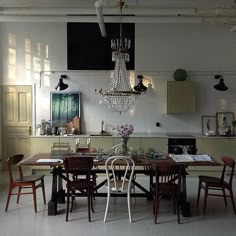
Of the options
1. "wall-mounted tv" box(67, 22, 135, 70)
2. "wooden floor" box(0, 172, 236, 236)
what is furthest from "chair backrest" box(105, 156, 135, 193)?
"wall-mounted tv" box(67, 22, 135, 70)

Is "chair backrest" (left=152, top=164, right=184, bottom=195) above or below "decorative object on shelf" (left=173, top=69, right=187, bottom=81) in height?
below

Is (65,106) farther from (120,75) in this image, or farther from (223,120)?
(223,120)

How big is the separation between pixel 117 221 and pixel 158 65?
4.21m

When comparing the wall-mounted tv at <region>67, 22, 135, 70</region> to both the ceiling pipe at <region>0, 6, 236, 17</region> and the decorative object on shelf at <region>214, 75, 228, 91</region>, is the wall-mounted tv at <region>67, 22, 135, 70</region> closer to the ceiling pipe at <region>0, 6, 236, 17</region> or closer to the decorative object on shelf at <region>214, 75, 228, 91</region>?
the ceiling pipe at <region>0, 6, 236, 17</region>

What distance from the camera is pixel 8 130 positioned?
7781mm

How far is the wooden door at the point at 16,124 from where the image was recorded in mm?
7758

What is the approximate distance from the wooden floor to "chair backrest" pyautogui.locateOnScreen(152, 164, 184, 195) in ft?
1.39

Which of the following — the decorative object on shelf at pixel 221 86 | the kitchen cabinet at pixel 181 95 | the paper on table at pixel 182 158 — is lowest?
the paper on table at pixel 182 158

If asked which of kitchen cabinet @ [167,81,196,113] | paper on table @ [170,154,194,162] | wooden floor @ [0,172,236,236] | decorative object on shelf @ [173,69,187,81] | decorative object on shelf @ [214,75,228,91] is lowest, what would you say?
wooden floor @ [0,172,236,236]

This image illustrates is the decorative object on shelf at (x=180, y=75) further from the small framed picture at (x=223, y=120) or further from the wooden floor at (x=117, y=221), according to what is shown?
the wooden floor at (x=117, y=221)

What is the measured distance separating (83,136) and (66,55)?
1886mm

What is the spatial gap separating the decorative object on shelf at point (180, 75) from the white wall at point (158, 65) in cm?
21

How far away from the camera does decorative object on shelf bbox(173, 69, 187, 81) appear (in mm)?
7414

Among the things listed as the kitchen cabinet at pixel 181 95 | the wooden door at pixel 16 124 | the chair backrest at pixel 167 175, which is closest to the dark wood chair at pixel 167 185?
the chair backrest at pixel 167 175
